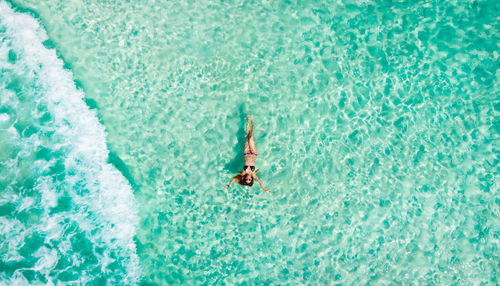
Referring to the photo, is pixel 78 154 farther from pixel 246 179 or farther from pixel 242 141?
pixel 246 179

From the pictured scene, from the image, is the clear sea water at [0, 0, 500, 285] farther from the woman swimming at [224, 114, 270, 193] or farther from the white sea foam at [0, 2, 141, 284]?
the woman swimming at [224, 114, 270, 193]

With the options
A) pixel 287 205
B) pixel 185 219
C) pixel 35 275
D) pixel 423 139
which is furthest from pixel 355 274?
pixel 35 275

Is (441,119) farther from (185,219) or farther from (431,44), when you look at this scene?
(185,219)

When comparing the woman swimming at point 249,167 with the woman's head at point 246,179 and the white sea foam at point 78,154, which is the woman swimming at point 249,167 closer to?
the woman's head at point 246,179

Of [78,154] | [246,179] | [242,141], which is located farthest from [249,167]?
[78,154]

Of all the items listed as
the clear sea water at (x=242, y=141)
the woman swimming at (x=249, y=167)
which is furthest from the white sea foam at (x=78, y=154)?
the woman swimming at (x=249, y=167)
